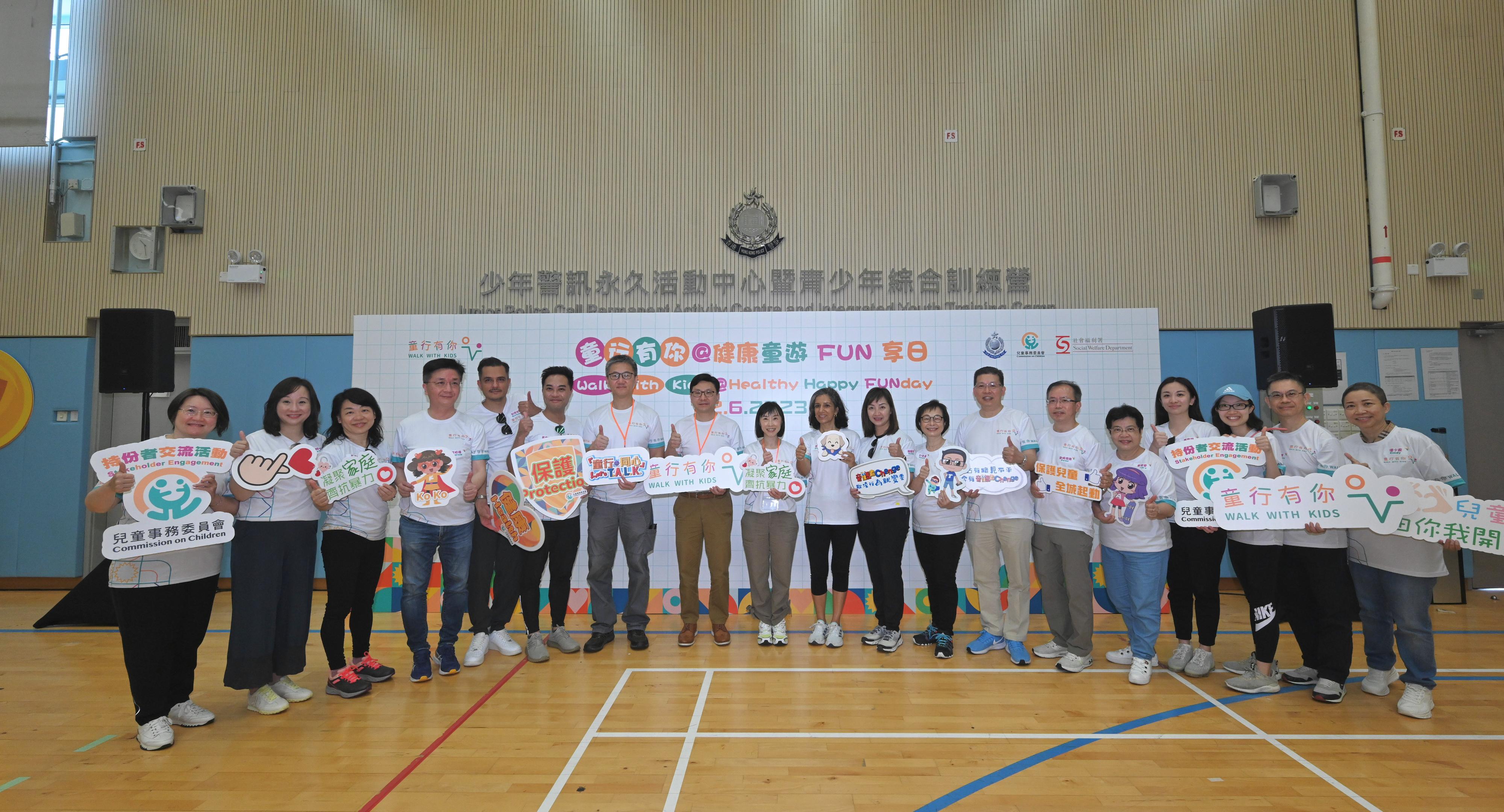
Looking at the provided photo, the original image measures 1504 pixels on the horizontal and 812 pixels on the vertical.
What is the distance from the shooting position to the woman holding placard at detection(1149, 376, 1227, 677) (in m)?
3.67

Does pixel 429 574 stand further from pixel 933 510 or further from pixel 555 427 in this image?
pixel 933 510

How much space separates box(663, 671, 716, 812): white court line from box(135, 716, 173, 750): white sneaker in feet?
7.18

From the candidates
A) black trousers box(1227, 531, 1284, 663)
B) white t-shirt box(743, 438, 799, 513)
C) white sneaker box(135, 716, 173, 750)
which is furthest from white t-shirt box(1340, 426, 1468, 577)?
white sneaker box(135, 716, 173, 750)

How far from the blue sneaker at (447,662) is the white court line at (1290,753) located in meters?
3.91

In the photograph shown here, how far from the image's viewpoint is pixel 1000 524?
4000 millimetres

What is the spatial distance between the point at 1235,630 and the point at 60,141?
37.6ft

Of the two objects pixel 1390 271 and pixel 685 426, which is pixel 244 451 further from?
pixel 1390 271

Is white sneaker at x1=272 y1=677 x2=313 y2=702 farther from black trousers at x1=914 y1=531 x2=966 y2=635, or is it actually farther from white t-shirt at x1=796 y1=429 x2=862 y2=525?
black trousers at x1=914 y1=531 x2=966 y2=635

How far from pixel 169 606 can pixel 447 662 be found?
131 centimetres

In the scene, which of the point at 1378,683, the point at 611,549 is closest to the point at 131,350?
the point at 611,549

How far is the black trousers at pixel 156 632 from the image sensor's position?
288 cm

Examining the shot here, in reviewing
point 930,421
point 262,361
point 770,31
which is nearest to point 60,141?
point 262,361

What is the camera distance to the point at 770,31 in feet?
22.0

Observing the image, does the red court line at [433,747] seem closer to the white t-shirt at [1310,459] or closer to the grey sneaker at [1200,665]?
the grey sneaker at [1200,665]
